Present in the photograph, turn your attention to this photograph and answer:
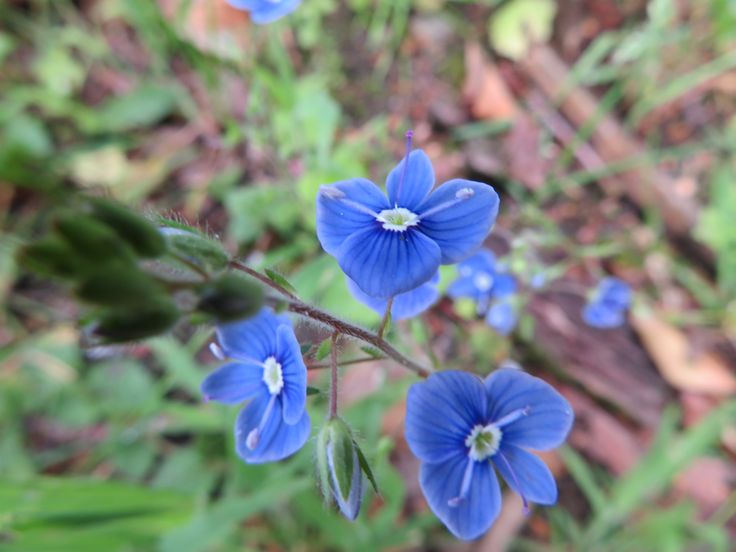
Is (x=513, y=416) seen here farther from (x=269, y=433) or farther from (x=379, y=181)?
(x=379, y=181)

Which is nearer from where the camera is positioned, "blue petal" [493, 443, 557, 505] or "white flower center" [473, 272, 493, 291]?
"blue petal" [493, 443, 557, 505]

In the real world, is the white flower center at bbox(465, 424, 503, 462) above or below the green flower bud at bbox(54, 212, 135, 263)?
below

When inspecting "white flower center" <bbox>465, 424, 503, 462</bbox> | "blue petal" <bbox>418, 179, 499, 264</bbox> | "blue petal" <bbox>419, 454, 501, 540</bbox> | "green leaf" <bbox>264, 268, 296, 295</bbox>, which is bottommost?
"blue petal" <bbox>419, 454, 501, 540</bbox>

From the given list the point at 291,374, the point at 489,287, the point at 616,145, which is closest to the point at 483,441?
the point at 291,374

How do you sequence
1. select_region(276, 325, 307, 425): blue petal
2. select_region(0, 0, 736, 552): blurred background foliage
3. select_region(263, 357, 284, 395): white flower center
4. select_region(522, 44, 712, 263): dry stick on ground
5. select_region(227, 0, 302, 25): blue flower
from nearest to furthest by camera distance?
select_region(276, 325, 307, 425): blue petal → select_region(263, 357, 284, 395): white flower center → select_region(227, 0, 302, 25): blue flower → select_region(0, 0, 736, 552): blurred background foliage → select_region(522, 44, 712, 263): dry stick on ground

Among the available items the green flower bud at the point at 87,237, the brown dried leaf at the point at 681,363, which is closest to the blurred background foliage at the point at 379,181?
the brown dried leaf at the point at 681,363

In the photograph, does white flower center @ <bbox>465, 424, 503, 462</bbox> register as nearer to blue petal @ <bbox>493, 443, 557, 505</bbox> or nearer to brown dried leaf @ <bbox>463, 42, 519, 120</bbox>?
blue petal @ <bbox>493, 443, 557, 505</bbox>

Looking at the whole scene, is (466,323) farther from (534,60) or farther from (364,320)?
(534,60)

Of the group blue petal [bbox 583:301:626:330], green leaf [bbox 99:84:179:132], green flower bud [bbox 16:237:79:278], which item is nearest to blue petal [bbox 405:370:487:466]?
green flower bud [bbox 16:237:79:278]
